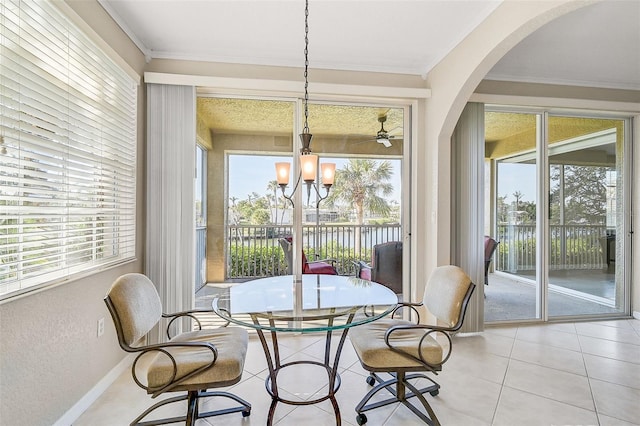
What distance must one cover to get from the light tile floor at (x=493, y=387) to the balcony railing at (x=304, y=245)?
72 cm

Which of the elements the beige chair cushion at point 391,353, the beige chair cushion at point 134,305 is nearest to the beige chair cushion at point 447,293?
the beige chair cushion at point 391,353

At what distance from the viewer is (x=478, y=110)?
325cm

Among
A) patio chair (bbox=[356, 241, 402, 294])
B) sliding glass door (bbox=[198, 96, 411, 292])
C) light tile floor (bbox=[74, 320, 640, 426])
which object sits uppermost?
sliding glass door (bbox=[198, 96, 411, 292])

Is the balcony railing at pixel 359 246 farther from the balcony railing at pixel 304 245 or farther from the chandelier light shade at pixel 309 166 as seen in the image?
the chandelier light shade at pixel 309 166

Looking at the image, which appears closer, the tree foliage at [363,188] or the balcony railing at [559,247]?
the tree foliage at [363,188]

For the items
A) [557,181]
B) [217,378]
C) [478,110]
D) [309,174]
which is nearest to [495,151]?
[478,110]

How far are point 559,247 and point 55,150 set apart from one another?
4.80 meters

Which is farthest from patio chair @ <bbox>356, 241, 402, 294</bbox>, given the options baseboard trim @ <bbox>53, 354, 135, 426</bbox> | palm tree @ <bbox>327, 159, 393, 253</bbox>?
baseboard trim @ <bbox>53, 354, 135, 426</bbox>

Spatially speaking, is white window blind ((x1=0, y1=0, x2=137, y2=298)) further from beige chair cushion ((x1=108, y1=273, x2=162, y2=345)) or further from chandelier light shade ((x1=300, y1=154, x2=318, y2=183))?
chandelier light shade ((x1=300, y1=154, x2=318, y2=183))

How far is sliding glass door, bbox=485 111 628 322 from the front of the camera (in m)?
3.57

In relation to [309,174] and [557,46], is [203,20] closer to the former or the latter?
[309,174]

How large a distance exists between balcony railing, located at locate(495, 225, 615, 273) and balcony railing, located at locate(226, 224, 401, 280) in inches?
52.5

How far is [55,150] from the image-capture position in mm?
1763

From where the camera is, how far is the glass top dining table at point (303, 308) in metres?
1.61
